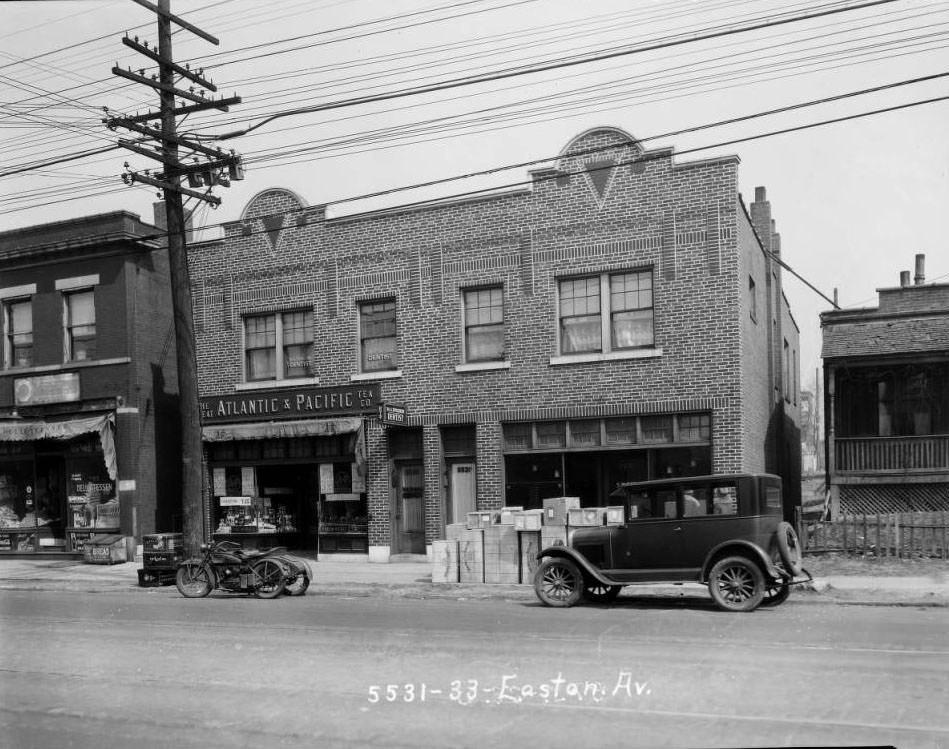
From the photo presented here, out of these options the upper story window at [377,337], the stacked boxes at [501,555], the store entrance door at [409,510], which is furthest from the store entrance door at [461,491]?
the stacked boxes at [501,555]

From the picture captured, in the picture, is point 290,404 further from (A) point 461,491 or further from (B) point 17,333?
(B) point 17,333

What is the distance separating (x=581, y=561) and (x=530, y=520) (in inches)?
111

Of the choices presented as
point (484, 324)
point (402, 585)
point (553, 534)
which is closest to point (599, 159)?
point (484, 324)

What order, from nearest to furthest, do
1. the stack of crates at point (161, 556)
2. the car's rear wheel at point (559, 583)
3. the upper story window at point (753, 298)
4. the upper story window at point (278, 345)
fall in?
the car's rear wheel at point (559, 583), the stack of crates at point (161, 556), the upper story window at point (753, 298), the upper story window at point (278, 345)

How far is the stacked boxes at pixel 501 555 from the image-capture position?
1733cm

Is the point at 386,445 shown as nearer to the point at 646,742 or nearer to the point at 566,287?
the point at 566,287

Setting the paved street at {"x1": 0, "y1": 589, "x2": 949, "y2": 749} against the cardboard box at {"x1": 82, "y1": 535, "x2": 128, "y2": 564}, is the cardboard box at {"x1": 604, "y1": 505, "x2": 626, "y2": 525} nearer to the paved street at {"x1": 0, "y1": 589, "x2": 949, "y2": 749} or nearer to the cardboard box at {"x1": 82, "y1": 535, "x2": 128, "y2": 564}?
the paved street at {"x1": 0, "y1": 589, "x2": 949, "y2": 749}

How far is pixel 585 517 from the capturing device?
54.8 ft

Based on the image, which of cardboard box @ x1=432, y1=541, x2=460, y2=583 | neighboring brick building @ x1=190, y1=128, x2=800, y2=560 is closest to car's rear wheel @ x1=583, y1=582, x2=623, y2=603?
cardboard box @ x1=432, y1=541, x2=460, y2=583

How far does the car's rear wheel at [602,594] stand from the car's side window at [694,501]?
1.72 m

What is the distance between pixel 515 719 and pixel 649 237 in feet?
46.8

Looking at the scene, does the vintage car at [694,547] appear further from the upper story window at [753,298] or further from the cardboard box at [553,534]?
the upper story window at [753,298]

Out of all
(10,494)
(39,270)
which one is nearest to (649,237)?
(39,270)

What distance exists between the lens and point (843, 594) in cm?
1492
